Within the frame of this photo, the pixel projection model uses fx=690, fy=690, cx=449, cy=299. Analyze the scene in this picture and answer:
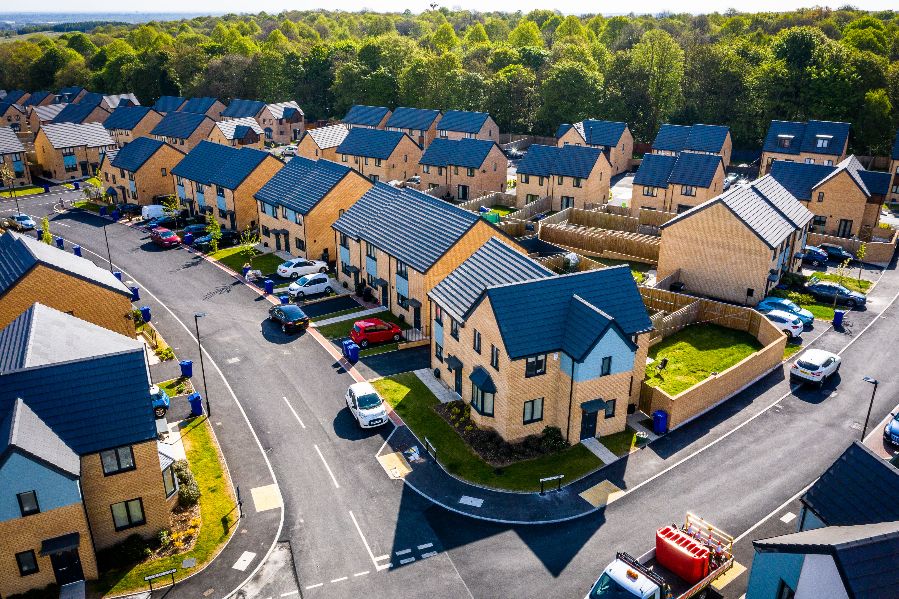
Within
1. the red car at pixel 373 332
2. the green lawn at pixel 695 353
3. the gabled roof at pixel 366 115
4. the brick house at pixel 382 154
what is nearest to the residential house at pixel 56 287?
the red car at pixel 373 332

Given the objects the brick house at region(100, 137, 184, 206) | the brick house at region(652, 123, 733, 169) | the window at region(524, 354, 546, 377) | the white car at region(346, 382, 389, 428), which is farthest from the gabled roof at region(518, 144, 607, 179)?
the white car at region(346, 382, 389, 428)

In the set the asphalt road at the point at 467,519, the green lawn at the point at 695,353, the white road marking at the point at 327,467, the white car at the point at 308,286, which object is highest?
the white car at the point at 308,286

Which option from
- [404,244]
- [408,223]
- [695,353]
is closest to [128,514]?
[404,244]

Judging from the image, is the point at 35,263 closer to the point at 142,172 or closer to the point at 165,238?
the point at 165,238

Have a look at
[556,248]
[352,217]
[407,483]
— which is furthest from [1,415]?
[556,248]

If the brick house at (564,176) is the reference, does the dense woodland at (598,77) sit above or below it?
above

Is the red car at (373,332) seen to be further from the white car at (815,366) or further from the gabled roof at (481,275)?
the white car at (815,366)
